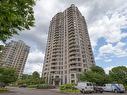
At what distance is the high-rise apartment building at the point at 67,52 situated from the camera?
84.0 metres

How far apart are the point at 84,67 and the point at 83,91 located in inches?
2184

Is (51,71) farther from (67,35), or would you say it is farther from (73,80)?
(67,35)

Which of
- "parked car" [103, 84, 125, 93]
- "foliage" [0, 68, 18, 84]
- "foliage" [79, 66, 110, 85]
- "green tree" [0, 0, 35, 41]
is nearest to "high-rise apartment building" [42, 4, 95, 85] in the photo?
"foliage" [79, 66, 110, 85]

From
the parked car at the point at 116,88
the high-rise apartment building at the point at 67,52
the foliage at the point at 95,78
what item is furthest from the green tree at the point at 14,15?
the high-rise apartment building at the point at 67,52

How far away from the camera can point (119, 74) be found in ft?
156

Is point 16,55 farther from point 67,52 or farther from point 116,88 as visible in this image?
point 116,88

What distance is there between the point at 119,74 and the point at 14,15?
4706 cm

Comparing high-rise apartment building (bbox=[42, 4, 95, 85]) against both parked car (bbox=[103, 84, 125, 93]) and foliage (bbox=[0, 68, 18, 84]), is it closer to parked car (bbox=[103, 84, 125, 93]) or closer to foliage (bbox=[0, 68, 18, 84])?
parked car (bbox=[103, 84, 125, 93])

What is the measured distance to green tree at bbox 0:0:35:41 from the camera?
18.2ft

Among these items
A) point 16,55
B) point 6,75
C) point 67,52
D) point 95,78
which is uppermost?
point 16,55

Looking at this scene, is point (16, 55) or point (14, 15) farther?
point (16, 55)

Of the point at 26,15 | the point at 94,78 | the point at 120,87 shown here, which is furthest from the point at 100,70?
the point at 26,15

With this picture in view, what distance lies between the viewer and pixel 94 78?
1865 inches

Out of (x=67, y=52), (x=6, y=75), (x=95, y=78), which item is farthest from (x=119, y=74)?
(x=67, y=52)
